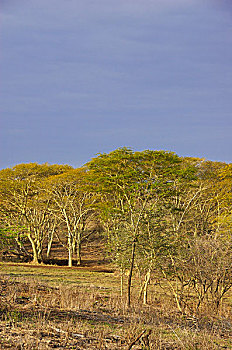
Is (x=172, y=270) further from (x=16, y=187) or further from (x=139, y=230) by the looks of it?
(x=16, y=187)

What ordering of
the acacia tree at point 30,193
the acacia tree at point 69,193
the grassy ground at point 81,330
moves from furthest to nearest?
1. the acacia tree at point 30,193
2. the acacia tree at point 69,193
3. the grassy ground at point 81,330

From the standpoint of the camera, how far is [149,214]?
14102 millimetres

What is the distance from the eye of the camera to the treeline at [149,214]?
13.8 meters

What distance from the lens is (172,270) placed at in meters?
14.7

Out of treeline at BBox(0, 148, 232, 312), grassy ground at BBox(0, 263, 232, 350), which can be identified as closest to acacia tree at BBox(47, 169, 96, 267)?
treeline at BBox(0, 148, 232, 312)

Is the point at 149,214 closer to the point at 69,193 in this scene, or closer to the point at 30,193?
the point at 69,193

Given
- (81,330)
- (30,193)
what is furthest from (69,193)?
(81,330)

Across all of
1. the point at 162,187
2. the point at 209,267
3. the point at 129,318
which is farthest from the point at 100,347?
the point at 162,187

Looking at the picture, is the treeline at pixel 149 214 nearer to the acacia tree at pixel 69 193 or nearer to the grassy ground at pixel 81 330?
the acacia tree at pixel 69 193

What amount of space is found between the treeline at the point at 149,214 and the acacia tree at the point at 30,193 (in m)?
0.10

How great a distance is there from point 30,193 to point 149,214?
26.1 meters

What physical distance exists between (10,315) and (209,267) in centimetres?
750

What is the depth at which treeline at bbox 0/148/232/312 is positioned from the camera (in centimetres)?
1380

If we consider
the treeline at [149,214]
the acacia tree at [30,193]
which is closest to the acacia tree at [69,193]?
the treeline at [149,214]
